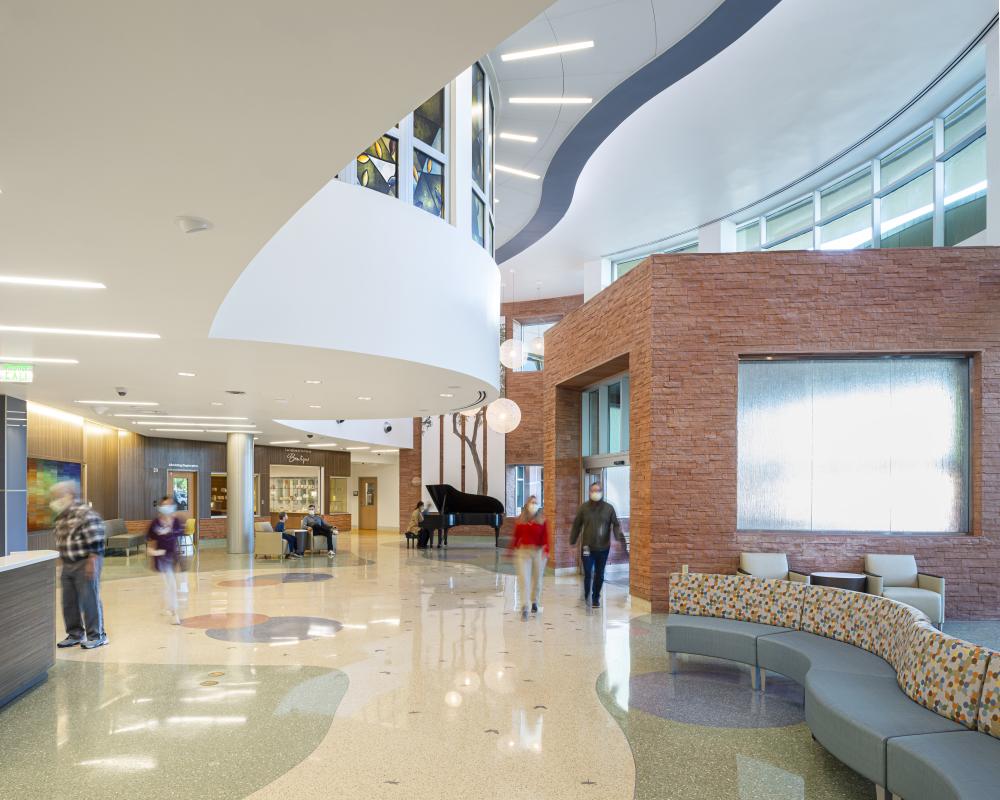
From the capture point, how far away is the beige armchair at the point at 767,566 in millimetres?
9547

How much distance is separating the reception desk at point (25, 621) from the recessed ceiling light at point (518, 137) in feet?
31.8

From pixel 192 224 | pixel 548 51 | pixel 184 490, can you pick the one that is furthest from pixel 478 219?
pixel 184 490

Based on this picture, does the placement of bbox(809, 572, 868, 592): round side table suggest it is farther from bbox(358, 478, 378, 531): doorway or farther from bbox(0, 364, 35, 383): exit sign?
bbox(358, 478, 378, 531): doorway

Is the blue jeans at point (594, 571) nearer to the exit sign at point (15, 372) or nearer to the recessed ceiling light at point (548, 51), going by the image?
the recessed ceiling light at point (548, 51)

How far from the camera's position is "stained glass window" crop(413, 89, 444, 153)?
930 cm

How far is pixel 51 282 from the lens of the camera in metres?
5.15

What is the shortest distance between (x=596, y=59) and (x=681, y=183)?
200 inches

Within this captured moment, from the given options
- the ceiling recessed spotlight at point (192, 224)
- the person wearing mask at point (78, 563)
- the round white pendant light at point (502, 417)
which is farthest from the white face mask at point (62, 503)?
the round white pendant light at point (502, 417)

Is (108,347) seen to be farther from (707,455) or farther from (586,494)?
(586,494)

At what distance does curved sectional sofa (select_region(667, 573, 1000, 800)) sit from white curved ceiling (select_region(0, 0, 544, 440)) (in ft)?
12.3

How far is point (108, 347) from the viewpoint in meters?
7.63

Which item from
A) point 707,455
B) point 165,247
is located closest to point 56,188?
point 165,247

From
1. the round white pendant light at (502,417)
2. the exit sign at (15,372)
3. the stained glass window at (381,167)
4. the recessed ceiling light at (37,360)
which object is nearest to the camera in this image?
the stained glass window at (381,167)

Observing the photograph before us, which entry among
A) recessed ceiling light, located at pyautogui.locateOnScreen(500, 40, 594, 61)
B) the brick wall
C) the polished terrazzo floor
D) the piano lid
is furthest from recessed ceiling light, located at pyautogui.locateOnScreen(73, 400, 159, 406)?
the brick wall
